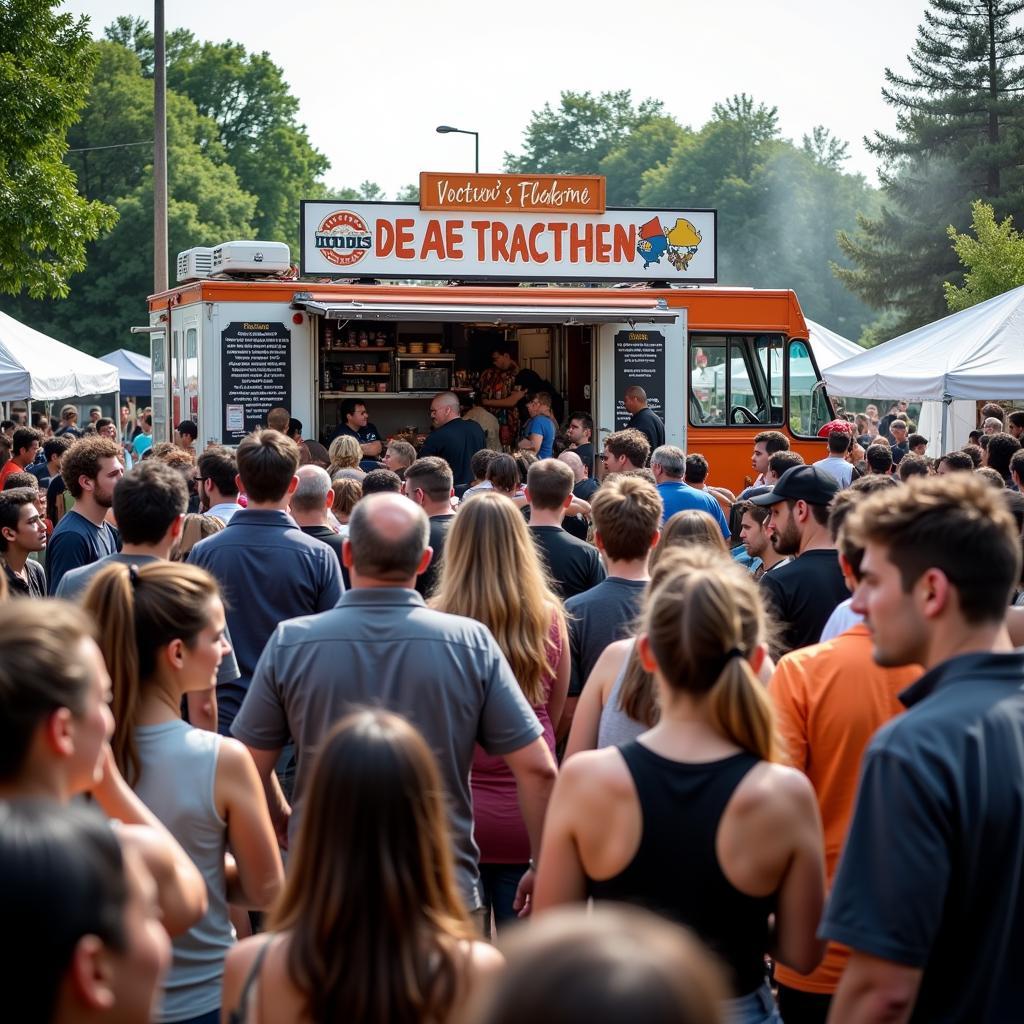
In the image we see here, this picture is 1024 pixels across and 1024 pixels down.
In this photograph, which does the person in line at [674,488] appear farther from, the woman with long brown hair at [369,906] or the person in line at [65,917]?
the person in line at [65,917]

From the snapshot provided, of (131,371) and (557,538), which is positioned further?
→ (131,371)

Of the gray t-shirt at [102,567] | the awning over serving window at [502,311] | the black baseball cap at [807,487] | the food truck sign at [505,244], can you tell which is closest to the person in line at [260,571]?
the gray t-shirt at [102,567]

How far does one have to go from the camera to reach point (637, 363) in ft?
44.8

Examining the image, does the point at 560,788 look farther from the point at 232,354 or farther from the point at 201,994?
the point at 232,354

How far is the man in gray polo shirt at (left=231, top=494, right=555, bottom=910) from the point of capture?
148 inches

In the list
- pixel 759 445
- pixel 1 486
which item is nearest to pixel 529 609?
pixel 759 445

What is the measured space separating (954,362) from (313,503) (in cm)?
988

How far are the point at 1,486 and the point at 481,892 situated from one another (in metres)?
7.71

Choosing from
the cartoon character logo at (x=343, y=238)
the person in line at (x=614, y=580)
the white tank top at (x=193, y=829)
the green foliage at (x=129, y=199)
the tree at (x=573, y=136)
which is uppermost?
the tree at (x=573, y=136)

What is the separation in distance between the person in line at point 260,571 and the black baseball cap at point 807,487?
1.87 meters

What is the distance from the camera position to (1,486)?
10727 millimetres

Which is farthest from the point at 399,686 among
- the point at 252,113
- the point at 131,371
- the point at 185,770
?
the point at 252,113

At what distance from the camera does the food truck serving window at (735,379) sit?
1418cm

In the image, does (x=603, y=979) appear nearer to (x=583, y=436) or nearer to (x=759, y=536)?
(x=759, y=536)
